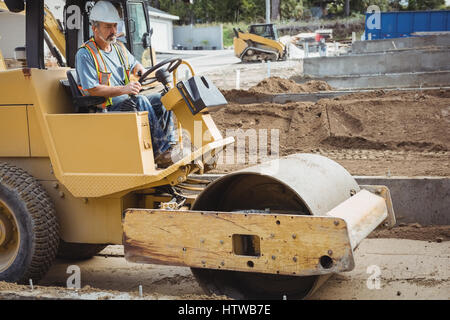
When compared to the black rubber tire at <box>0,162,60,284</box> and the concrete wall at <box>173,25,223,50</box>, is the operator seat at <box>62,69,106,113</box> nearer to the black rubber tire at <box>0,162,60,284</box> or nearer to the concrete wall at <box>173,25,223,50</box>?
the black rubber tire at <box>0,162,60,284</box>

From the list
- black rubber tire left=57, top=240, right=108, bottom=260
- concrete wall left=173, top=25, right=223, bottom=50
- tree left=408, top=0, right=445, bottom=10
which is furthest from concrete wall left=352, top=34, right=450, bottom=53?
tree left=408, top=0, right=445, bottom=10

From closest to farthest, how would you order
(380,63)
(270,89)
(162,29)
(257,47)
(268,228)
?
(268,228)
(270,89)
(380,63)
(257,47)
(162,29)

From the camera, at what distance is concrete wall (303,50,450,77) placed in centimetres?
1691

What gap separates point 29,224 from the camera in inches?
172

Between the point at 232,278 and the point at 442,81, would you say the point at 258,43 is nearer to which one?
the point at 442,81

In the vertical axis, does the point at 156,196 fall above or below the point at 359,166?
above

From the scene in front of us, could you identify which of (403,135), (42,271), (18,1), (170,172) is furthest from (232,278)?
(403,135)

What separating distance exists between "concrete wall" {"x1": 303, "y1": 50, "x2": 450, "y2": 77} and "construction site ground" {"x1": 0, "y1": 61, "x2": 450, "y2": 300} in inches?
152

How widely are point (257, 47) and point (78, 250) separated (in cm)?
2394

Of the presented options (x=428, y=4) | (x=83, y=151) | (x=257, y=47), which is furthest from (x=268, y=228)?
(x=428, y=4)

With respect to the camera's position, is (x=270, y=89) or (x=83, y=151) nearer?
(x=83, y=151)

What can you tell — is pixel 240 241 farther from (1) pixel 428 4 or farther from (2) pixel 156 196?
(1) pixel 428 4

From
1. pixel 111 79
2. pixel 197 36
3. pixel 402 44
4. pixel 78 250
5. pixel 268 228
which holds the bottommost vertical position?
pixel 78 250
